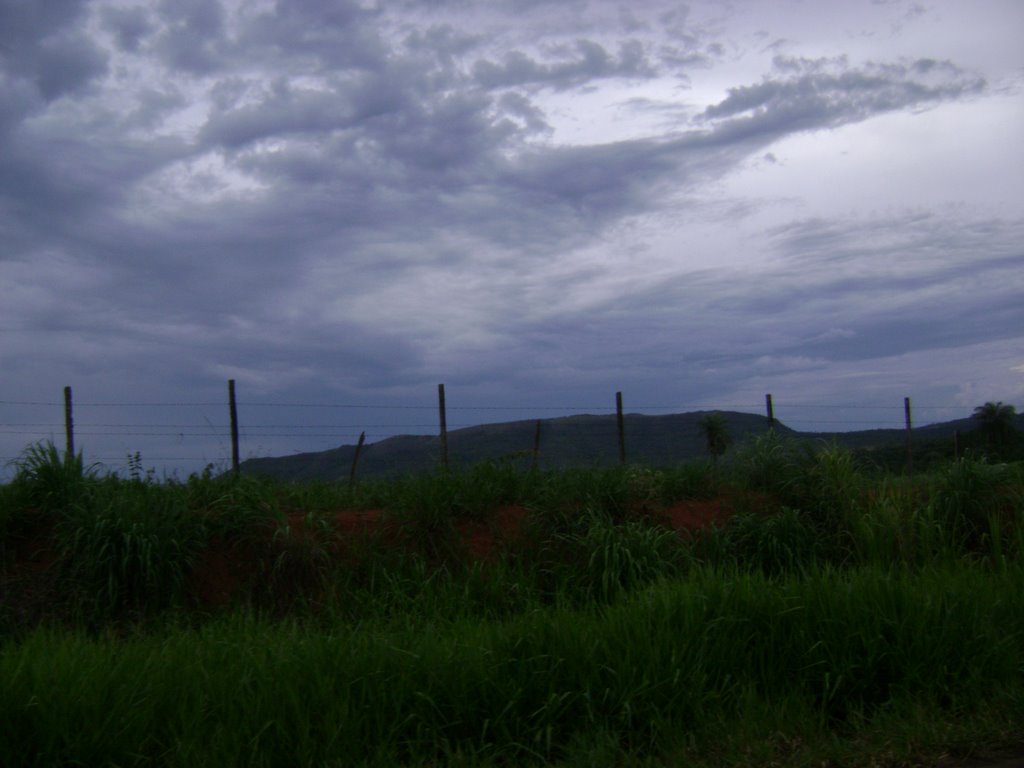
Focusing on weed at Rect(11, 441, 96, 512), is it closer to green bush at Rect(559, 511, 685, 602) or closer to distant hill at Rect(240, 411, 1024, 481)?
distant hill at Rect(240, 411, 1024, 481)

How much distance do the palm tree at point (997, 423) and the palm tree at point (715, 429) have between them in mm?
5238

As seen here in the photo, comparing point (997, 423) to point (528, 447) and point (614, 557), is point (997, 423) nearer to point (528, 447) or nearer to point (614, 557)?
point (528, 447)

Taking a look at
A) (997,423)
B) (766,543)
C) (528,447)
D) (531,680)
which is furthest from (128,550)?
(997,423)

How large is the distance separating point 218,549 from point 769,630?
4.61 m

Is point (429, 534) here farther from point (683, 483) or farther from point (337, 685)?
point (337, 685)

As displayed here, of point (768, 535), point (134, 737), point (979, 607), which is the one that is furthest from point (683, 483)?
point (134, 737)

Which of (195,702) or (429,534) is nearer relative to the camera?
(195,702)

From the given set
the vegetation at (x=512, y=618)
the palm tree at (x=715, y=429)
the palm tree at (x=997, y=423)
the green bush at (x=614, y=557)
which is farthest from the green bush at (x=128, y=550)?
the palm tree at (x=997, y=423)

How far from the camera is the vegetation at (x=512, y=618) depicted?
4.41 metres


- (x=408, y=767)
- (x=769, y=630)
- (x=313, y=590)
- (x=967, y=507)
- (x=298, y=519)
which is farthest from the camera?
(x=967, y=507)

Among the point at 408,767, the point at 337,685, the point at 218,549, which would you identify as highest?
the point at 218,549

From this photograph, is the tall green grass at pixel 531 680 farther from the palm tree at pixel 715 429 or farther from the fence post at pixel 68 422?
Result: the palm tree at pixel 715 429

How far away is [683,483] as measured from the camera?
31.1 feet

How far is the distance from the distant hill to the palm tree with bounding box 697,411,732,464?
0.43 ft
